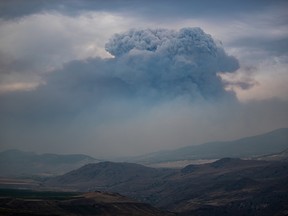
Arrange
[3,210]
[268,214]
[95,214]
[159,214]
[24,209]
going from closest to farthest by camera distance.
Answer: [3,210] < [24,209] < [95,214] < [159,214] < [268,214]

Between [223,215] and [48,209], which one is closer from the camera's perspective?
[48,209]

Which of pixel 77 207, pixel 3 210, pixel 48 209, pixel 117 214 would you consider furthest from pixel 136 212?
pixel 3 210

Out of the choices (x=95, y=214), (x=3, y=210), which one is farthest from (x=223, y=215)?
(x=3, y=210)

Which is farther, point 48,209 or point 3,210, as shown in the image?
point 48,209

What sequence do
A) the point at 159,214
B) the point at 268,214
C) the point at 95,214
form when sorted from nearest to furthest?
the point at 95,214
the point at 159,214
the point at 268,214

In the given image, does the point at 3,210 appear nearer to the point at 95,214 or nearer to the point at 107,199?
the point at 95,214

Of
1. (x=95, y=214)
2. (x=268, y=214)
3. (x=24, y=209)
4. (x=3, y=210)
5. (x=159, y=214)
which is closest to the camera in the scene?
(x=3, y=210)

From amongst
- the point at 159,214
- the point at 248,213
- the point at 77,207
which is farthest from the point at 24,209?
the point at 248,213

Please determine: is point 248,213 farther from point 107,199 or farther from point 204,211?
point 107,199
